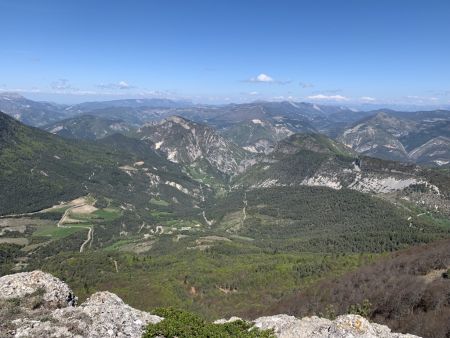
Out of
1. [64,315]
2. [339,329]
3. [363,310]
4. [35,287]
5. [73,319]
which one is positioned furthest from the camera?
[363,310]

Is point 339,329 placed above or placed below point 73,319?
below

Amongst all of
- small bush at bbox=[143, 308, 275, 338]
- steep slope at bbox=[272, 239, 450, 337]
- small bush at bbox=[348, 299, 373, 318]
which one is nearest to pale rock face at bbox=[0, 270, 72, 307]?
small bush at bbox=[143, 308, 275, 338]

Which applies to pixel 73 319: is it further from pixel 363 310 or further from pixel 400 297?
pixel 400 297

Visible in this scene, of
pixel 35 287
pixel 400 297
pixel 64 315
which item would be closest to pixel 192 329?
pixel 64 315

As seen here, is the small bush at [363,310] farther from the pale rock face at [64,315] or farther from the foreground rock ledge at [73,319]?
the pale rock face at [64,315]

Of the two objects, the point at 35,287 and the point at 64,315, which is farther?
the point at 35,287

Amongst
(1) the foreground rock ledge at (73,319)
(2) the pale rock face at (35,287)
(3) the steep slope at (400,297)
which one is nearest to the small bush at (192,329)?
(1) the foreground rock ledge at (73,319)
